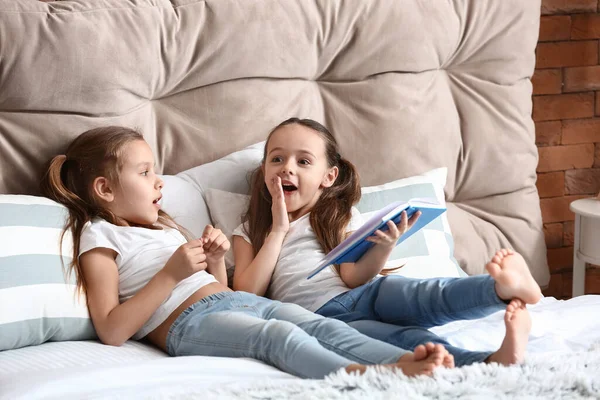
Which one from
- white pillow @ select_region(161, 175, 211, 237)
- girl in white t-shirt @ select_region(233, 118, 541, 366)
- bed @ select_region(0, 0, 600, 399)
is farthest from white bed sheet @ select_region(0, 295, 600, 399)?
white pillow @ select_region(161, 175, 211, 237)

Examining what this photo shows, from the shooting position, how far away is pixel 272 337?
1428mm

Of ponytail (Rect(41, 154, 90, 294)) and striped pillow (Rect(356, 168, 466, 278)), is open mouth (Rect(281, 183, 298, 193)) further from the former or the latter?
ponytail (Rect(41, 154, 90, 294))

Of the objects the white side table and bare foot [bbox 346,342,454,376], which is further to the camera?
the white side table

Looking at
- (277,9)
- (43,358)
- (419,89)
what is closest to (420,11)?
(419,89)

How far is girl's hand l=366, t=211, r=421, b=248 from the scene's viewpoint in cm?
160

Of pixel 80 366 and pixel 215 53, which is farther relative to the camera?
pixel 215 53

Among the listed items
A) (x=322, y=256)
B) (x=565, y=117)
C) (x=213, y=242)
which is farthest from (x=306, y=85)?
(x=565, y=117)

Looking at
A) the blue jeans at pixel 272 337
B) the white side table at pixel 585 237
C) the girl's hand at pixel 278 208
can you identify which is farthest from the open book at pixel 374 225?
the white side table at pixel 585 237

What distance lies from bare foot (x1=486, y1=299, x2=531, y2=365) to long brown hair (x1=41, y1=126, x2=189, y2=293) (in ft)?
2.62

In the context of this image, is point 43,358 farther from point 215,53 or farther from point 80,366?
point 215,53

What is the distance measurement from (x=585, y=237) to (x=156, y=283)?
54.5 inches

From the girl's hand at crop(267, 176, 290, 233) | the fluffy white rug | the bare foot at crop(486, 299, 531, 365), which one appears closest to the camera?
the fluffy white rug

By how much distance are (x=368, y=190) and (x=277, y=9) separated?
1.65ft

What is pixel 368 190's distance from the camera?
2.04m
